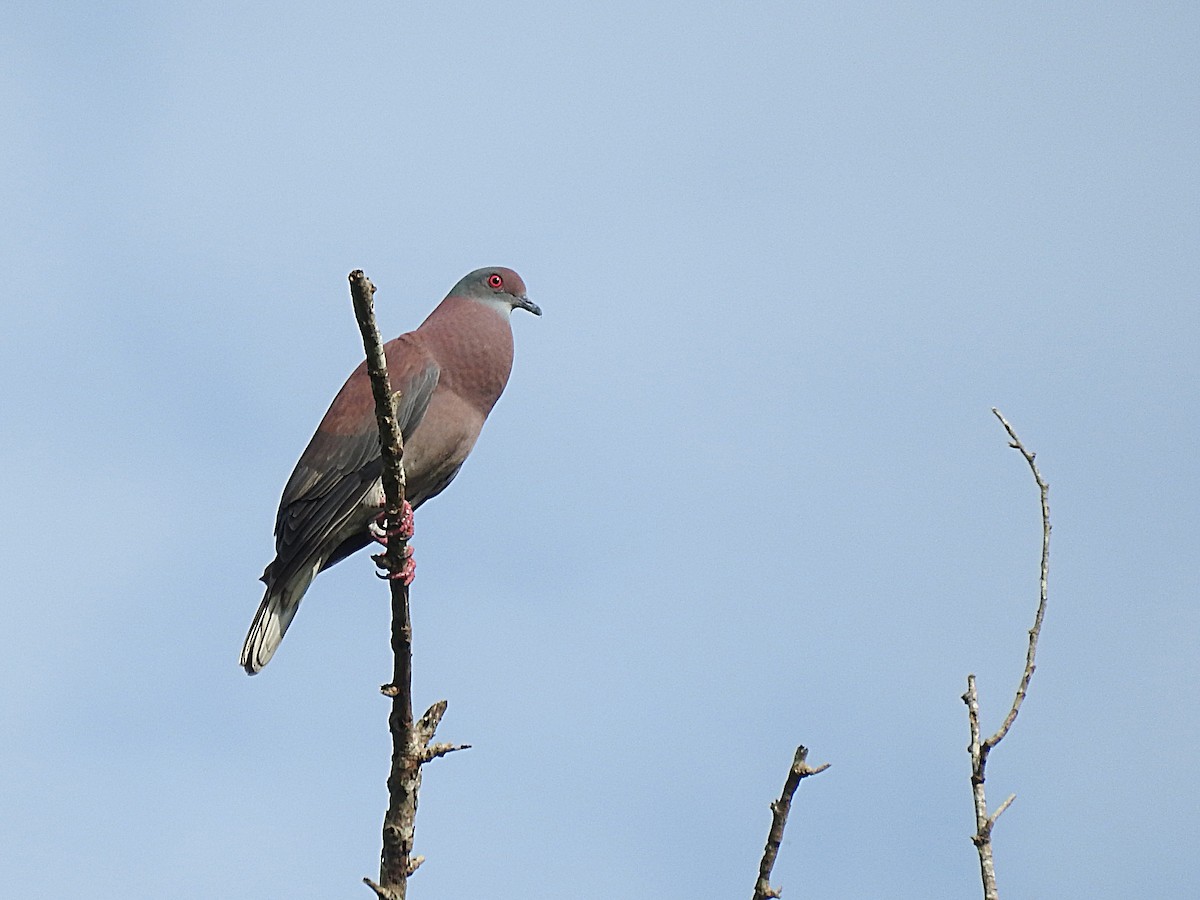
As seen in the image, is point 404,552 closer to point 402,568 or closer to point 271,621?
point 402,568

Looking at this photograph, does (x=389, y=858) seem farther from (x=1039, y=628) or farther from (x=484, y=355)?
(x=484, y=355)

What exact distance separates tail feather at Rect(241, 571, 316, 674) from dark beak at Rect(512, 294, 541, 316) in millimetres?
1945

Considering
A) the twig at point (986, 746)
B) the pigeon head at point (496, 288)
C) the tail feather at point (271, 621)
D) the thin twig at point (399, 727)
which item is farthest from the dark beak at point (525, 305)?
the twig at point (986, 746)

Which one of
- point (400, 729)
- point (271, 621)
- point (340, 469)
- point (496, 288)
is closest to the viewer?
point (400, 729)

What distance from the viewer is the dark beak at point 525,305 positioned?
7.57m

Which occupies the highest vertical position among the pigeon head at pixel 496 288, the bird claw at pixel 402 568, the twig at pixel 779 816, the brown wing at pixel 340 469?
the pigeon head at pixel 496 288

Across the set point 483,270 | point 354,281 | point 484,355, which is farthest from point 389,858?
point 483,270

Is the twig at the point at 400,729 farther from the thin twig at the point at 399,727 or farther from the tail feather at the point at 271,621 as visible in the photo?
the tail feather at the point at 271,621

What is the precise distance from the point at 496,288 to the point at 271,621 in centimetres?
221

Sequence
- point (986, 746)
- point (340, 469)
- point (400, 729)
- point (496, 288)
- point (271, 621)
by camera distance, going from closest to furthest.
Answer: point (986, 746), point (400, 729), point (271, 621), point (340, 469), point (496, 288)

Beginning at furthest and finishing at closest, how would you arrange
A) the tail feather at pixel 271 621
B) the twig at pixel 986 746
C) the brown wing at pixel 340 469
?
the brown wing at pixel 340 469 → the tail feather at pixel 271 621 → the twig at pixel 986 746

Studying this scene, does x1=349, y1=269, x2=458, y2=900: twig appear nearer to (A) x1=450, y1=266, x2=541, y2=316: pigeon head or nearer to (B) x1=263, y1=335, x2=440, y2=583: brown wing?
(B) x1=263, y1=335, x2=440, y2=583: brown wing

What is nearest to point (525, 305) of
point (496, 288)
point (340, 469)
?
point (496, 288)

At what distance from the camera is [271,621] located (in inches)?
243
